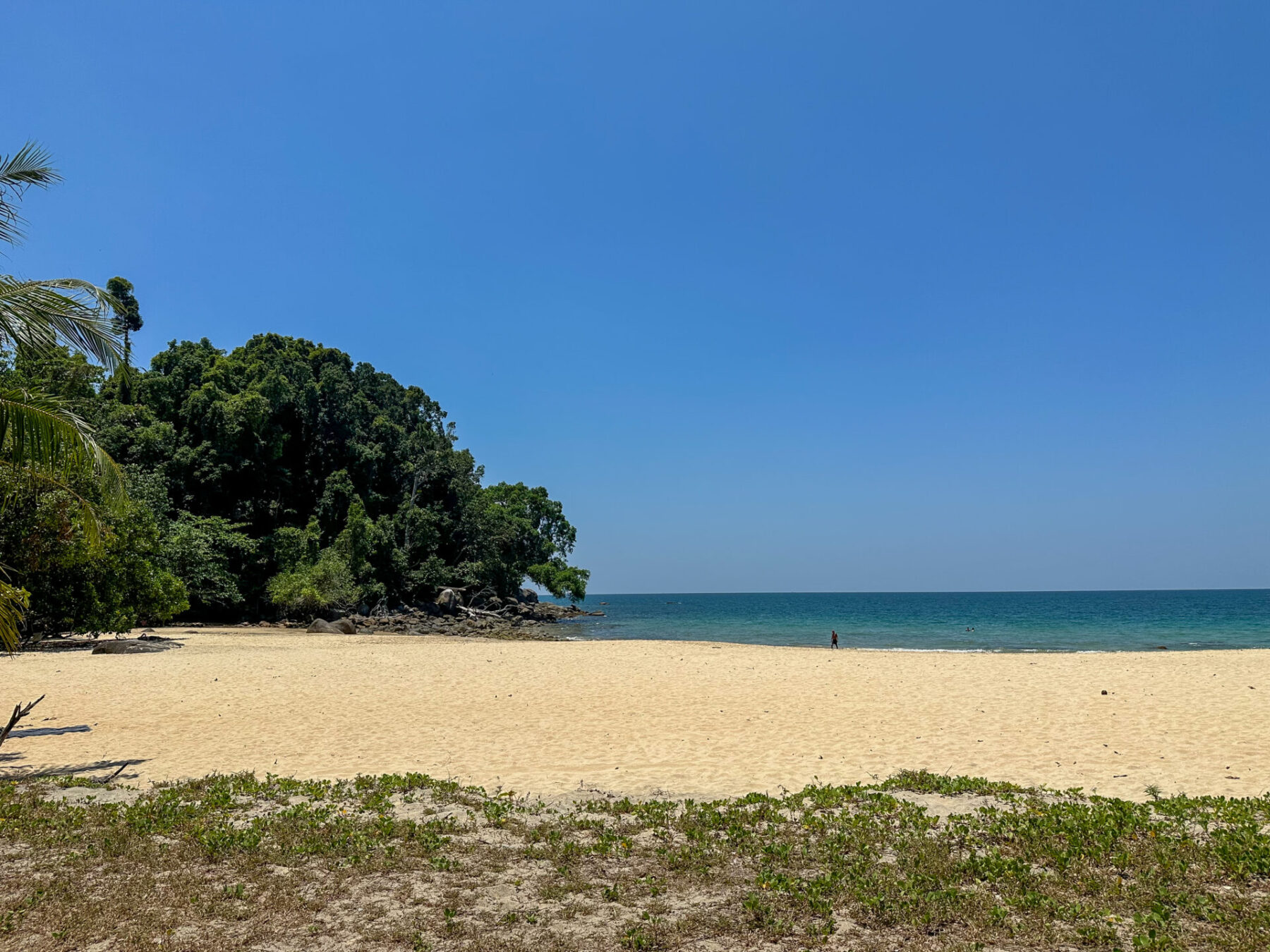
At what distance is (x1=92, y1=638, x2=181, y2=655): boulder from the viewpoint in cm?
2336

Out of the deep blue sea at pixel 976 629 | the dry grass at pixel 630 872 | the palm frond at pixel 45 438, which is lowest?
the deep blue sea at pixel 976 629

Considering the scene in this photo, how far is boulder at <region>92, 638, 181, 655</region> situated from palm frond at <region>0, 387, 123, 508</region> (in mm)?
19015

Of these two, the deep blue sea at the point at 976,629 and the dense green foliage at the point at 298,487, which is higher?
→ the dense green foliage at the point at 298,487

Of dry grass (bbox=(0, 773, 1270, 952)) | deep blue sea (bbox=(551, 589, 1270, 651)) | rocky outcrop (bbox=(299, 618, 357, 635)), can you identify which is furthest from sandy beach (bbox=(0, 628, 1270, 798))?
deep blue sea (bbox=(551, 589, 1270, 651))

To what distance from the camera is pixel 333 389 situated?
58.9 metres

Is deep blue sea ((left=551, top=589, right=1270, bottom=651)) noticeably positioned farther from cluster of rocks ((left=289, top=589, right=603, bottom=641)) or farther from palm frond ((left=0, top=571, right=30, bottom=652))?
palm frond ((left=0, top=571, right=30, bottom=652))

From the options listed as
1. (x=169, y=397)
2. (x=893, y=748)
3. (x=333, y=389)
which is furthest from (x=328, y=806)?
(x=333, y=389)

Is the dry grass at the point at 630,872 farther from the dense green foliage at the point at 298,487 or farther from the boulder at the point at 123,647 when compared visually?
the dense green foliage at the point at 298,487

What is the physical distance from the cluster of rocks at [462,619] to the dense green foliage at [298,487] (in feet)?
5.36

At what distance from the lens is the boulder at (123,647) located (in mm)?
23359

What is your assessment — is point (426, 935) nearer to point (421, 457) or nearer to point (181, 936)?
point (181, 936)

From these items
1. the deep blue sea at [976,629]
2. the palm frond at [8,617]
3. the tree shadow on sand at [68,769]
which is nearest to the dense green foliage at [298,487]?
the deep blue sea at [976,629]

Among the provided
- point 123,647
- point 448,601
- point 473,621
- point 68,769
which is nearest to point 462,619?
point 473,621

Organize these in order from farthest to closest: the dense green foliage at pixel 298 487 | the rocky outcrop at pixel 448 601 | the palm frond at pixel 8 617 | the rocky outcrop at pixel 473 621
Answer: the rocky outcrop at pixel 448 601, the rocky outcrop at pixel 473 621, the dense green foliage at pixel 298 487, the palm frond at pixel 8 617
